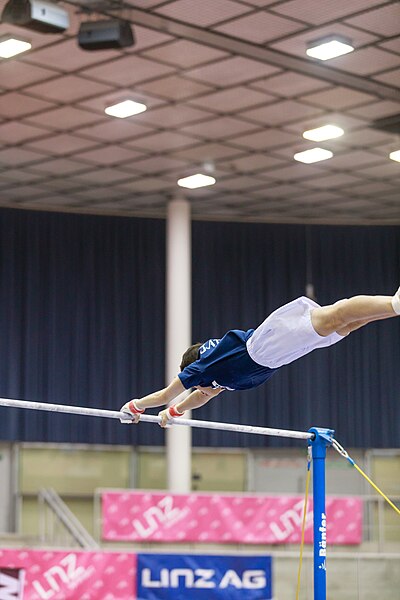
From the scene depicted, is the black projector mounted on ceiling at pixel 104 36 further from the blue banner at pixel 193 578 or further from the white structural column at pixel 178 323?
the white structural column at pixel 178 323

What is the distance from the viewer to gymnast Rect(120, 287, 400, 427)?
574 centimetres

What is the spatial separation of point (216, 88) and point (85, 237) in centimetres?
546

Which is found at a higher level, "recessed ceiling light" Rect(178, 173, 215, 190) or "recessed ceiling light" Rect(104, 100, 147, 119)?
"recessed ceiling light" Rect(104, 100, 147, 119)

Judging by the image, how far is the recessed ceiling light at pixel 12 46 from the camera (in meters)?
10.2

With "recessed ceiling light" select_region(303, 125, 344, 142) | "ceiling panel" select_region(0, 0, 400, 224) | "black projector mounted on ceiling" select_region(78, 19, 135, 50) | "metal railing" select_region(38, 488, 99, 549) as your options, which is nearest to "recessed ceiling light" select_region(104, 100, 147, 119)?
"ceiling panel" select_region(0, 0, 400, 224)

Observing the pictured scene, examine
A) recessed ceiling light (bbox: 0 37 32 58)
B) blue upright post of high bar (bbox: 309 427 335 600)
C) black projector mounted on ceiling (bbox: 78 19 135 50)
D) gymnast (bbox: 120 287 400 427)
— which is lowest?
blue upright post of high bar (bbox: 309 427 335 600)

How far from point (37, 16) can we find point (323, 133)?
5.22 metres

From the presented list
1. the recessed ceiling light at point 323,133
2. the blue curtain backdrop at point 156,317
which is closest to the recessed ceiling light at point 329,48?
the recessed ceiling light at point 323,133

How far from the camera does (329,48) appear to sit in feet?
34.3

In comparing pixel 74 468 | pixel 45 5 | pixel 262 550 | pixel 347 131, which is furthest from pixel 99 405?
pixel 45 5

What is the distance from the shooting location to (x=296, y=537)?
1345 centimetres

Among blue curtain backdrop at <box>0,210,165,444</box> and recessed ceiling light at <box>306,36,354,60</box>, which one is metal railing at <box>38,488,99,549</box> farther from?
recessed ceiling light at <box>306,36,354,60</box>

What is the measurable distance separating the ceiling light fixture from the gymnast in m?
2.84

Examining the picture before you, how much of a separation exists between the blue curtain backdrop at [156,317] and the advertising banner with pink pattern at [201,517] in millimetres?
2541
